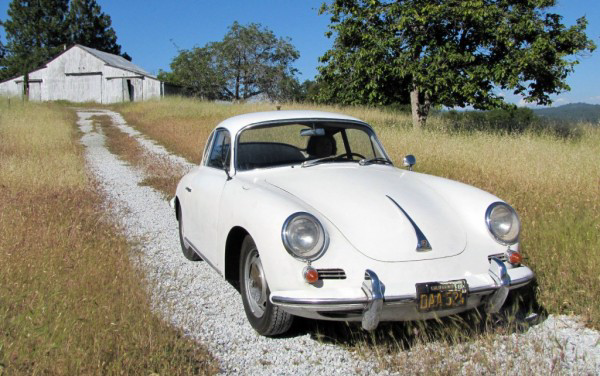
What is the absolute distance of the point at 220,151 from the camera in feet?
14.5

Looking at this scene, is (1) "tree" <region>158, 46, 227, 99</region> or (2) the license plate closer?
(2) the license plate

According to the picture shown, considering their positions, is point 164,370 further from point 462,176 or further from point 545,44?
point 545,44

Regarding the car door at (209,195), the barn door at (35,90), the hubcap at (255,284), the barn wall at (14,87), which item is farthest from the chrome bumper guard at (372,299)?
the barn wall at (14,87)

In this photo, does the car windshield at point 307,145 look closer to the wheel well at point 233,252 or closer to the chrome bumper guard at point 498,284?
the wheel well at point 233,252

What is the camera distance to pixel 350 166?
4.03 meters

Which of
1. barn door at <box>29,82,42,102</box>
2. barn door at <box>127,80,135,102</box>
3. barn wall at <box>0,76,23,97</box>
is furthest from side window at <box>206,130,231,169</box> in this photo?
barn wall at <box>0,76,23,97</box>

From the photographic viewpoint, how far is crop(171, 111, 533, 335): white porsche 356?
272cm

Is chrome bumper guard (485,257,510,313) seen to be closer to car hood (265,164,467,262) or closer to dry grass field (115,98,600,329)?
car hood (265,164,467,262)

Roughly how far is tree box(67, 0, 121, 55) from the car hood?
2968 inches

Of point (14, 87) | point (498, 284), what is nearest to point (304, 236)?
point (498, 284)

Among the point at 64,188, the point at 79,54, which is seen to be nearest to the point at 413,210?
the point at 64,188

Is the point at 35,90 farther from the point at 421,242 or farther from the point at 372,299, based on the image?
the point at 372,299

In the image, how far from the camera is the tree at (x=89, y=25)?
227 feet

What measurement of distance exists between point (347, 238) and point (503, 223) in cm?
110
